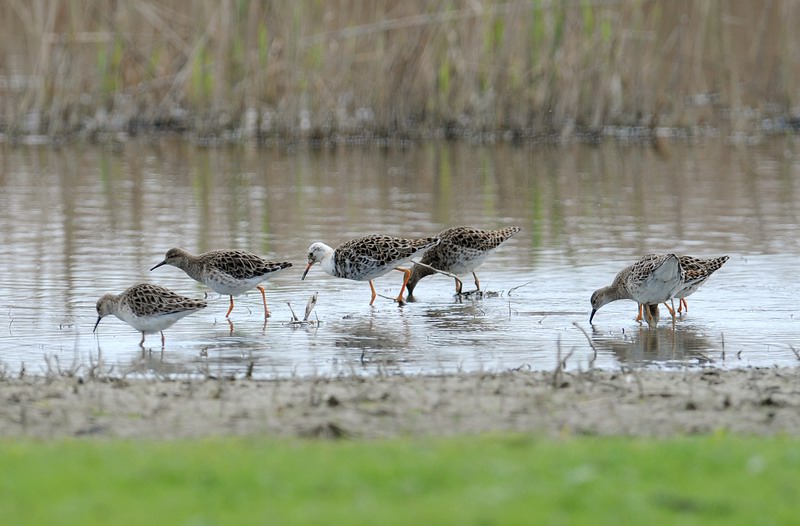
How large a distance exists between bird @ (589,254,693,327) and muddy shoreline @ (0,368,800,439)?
2611 mm

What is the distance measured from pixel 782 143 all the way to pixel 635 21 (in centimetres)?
515

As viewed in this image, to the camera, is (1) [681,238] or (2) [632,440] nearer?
(2) [632,440]

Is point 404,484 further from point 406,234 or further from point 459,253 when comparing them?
point 406,234

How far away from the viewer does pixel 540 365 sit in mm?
11352

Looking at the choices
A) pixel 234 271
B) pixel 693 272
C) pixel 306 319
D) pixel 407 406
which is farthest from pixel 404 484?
pixel 693 272

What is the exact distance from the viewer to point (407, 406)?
919 centimetres

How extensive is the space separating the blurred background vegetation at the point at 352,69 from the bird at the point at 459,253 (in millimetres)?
13768

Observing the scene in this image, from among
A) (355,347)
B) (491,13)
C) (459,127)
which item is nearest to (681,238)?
(355,347)

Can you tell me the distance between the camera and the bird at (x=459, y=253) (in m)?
15.7

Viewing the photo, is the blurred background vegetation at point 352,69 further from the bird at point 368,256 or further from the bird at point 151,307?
the bird at point 151,307

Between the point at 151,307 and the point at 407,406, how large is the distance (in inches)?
151

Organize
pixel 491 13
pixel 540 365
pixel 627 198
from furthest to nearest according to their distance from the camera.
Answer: pixel 491 13 → pixel 627 198 → pixel 540 365

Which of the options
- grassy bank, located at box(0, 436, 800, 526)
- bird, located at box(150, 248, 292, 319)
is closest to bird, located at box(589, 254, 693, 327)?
bird, located at box(150, 248, 292, 319)

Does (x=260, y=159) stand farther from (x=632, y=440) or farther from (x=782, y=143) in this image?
(x=632, y=440)
